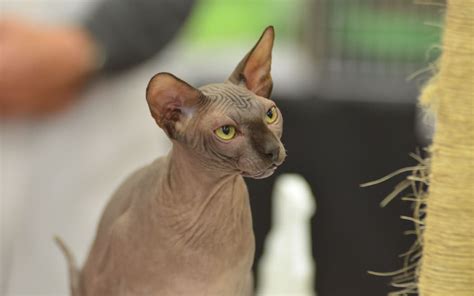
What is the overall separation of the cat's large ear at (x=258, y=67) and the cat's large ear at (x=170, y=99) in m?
0.05

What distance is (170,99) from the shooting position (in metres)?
0.51

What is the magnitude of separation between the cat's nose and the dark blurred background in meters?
0.71

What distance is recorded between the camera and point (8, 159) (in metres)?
1.70

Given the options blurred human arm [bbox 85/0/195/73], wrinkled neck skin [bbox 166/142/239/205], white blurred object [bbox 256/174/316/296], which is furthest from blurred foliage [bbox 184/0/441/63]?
wrinkled neck skin [bbox 166/142/239/205]

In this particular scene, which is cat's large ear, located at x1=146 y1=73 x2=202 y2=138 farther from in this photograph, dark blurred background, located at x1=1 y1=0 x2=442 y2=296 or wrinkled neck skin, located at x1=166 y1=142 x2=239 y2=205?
dark blurred background, located at x1=1 y1=0 x2=442 y2=296

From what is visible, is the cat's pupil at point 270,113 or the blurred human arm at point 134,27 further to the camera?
the blurred human arm at point 134,27

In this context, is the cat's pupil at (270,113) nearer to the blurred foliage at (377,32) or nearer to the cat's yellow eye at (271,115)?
the cat's yellow eye at (271,115)

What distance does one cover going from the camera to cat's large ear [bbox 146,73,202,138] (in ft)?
1.65

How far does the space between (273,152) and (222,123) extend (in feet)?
0.12

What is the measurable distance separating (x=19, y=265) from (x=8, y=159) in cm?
34

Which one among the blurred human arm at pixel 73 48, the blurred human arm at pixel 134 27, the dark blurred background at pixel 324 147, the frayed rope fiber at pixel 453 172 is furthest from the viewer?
the blurred human arm at pixel 134 27

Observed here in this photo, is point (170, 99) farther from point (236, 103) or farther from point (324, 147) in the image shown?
point (324, 147)

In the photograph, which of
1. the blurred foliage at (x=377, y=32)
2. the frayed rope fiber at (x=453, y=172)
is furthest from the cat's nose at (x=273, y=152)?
the blurred foliage at (x=377, y=32)

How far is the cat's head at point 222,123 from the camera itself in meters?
0.49
